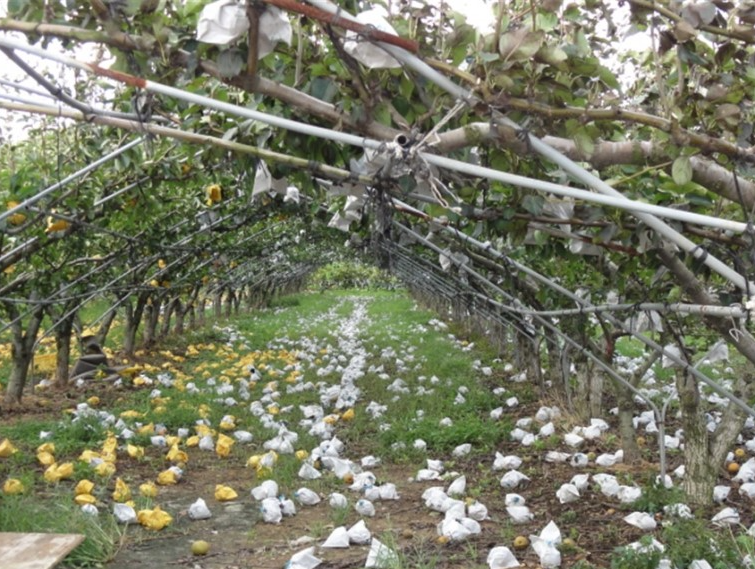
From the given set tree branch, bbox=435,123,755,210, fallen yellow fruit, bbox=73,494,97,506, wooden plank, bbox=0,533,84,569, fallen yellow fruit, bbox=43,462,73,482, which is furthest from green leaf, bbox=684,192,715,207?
fallen yellow fruit, bbox=43,462,73,482

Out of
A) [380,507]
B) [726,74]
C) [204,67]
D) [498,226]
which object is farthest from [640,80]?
[380,507]

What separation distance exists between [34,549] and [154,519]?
1.26 m

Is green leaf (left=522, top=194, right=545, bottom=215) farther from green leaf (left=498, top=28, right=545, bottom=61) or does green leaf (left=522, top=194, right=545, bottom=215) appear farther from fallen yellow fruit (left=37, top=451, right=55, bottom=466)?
fallen yellow fruit (left=37, top=451, right=55, bottom=466)

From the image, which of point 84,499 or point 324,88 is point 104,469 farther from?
point 324,88

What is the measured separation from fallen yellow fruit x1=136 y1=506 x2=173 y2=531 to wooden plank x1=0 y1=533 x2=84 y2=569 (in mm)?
1001

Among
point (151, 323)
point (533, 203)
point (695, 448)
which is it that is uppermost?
point (533, 203)

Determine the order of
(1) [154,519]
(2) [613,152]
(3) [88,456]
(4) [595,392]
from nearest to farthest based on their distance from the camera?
(2) [613,152], (1) [154,519], (3) [88,456], (4) [595,392]

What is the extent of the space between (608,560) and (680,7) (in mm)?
3006

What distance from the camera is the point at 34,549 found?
3.57m

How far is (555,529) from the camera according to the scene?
14.2ft

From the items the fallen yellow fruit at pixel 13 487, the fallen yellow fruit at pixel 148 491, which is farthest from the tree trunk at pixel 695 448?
the fallen yellow fruit at pixel 13 487

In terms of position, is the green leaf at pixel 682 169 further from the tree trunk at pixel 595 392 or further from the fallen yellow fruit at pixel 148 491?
the tree trunk at pixel 595 392

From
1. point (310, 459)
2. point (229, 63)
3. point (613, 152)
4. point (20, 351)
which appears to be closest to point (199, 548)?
point (310, 459)

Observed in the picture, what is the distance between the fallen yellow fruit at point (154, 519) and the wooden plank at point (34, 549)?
3.29ft
